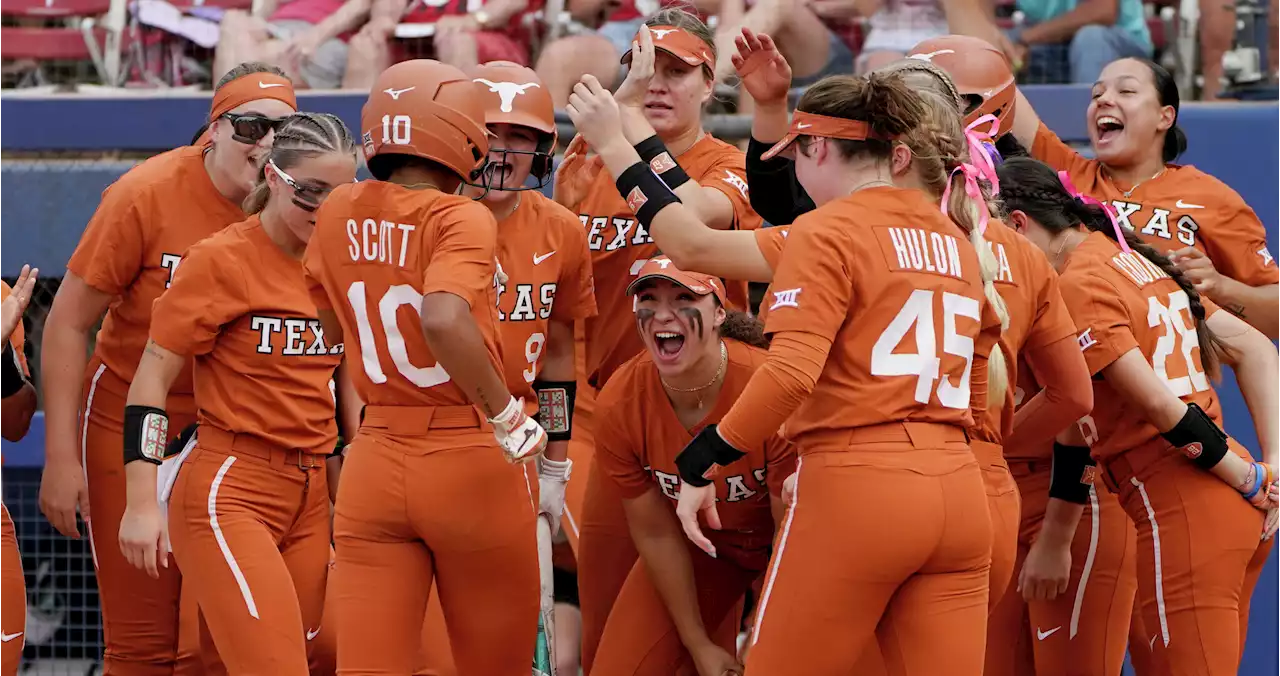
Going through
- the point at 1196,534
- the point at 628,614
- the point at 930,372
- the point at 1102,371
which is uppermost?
the point at 930,372

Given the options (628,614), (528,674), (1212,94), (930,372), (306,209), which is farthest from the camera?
(1212,94)

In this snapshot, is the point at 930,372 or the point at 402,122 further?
the point at 402,122

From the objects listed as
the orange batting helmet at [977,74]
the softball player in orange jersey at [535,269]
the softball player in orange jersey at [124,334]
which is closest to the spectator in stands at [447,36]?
the softball player in orange jersey at [124,334]

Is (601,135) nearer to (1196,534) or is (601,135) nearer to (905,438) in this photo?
(905,438)

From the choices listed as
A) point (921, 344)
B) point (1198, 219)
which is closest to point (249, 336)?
point (921, 344)

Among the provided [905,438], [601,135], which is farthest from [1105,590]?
[601,135]

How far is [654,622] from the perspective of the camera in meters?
4.81

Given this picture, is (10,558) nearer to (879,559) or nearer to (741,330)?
(741,330)

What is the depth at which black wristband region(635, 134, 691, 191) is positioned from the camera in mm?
4039

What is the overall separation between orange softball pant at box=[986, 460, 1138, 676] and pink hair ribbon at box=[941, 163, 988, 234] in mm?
1715

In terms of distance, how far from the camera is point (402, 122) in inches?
154

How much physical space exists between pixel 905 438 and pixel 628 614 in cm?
164

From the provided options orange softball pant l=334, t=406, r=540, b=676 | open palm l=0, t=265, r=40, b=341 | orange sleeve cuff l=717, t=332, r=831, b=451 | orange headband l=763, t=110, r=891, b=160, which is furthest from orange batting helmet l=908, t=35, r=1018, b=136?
open palm l=0, t=265, r=40, b=341

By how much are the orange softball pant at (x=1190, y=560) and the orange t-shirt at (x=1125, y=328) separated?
11cm
